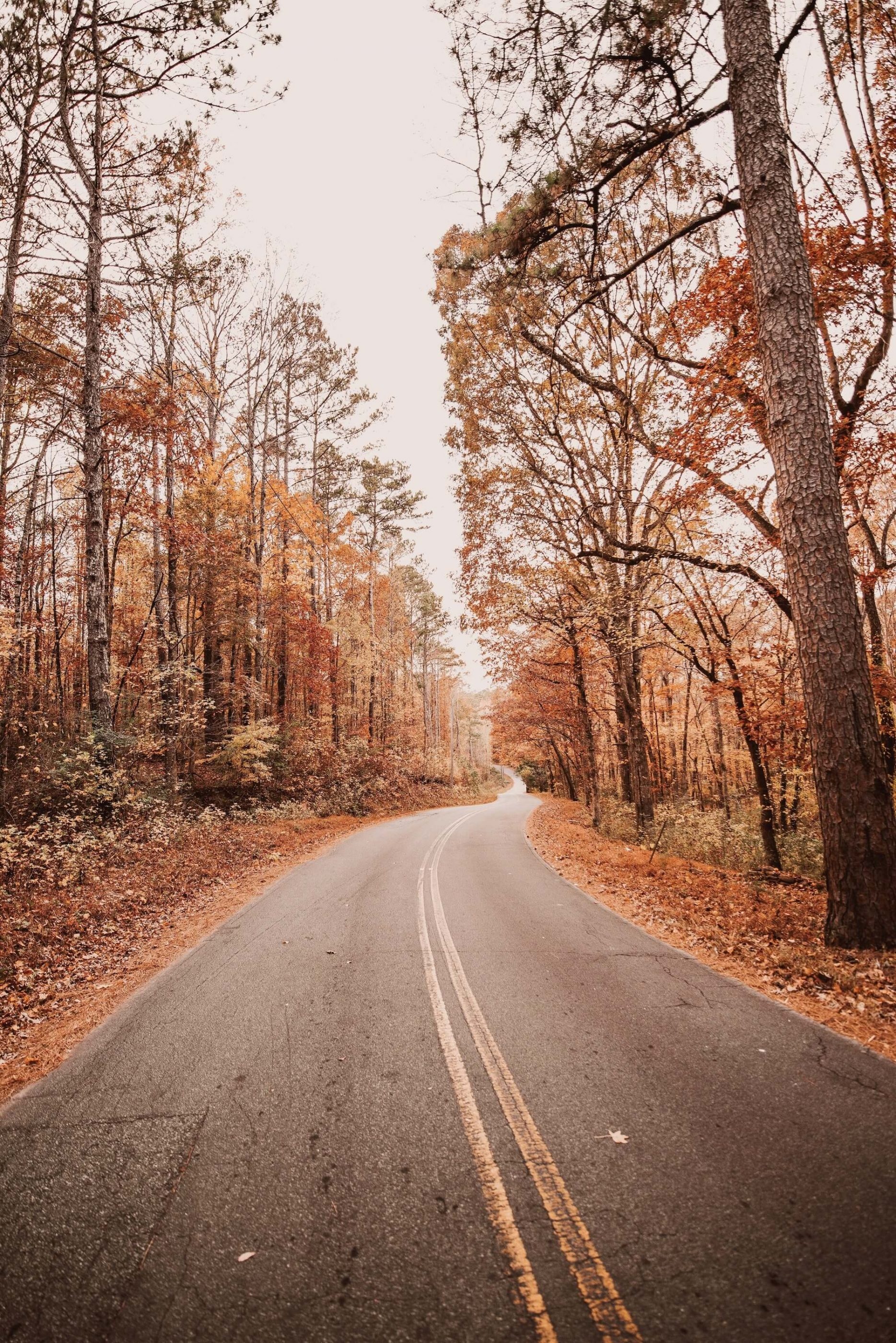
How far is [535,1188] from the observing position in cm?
265

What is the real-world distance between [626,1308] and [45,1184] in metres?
3.01

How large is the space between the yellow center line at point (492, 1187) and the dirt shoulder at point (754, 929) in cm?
301

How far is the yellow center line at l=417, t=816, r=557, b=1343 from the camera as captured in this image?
207 centimetres

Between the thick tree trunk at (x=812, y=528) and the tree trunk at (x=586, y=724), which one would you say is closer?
the thick tree trunk at (x=812, y=528)

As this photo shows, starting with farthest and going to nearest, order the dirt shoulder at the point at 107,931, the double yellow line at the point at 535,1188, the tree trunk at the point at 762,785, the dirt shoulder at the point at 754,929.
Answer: the tree trunk at the point at 762,785
the dirt shoulder at the point at 107,931
the dirt shoulder at the point at 754,929
the double yellow line at the point at 535,1188

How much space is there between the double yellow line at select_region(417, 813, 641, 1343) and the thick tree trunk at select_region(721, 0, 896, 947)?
3.92 meters

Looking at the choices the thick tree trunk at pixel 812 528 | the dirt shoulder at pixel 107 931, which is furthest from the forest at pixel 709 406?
the dirt shoulder at pixel 107 931

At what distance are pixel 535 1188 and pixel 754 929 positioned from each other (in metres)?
4.95

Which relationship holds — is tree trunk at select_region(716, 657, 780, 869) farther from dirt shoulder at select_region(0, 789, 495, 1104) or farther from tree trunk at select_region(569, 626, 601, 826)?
dirt shoulder at select_region(0, 789, 495, 1104)

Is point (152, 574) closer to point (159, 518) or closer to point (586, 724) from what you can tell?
point (159, 518)

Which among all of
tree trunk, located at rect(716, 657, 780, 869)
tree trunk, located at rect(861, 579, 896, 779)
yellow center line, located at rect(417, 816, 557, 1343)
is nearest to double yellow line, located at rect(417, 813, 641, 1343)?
yellow center line, located at rect(417, 816, 557, 1343)

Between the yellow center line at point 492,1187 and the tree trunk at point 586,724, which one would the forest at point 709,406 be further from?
the yellow center line at point 492,1187

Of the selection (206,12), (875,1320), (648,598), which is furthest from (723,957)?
(206,12)

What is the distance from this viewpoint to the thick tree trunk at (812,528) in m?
5.01
